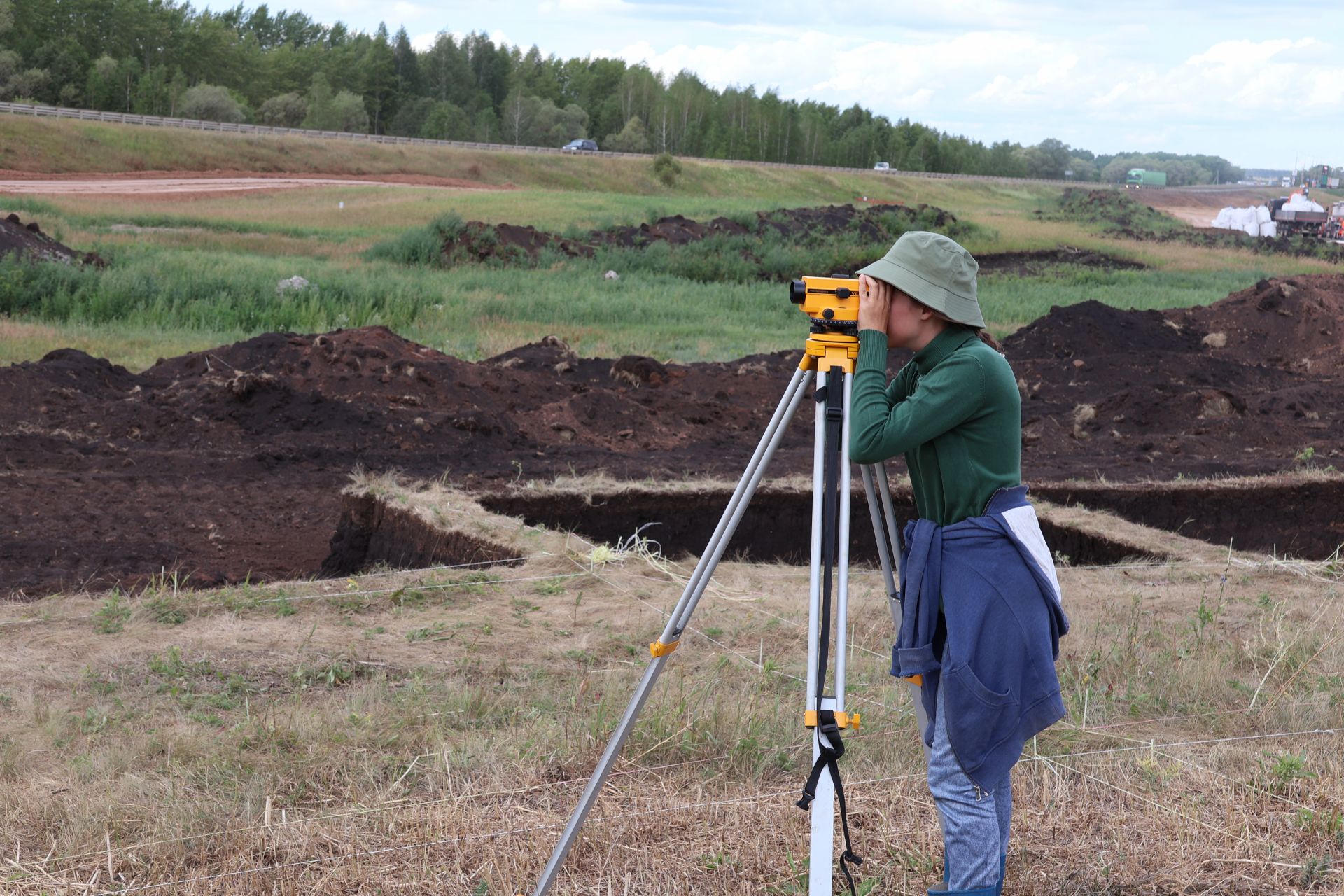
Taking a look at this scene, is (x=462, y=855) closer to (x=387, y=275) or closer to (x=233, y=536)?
(x=233, y=536)

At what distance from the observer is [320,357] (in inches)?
502

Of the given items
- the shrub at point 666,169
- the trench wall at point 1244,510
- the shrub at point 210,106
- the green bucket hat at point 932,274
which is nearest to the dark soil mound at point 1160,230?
the shrub at point 666,169

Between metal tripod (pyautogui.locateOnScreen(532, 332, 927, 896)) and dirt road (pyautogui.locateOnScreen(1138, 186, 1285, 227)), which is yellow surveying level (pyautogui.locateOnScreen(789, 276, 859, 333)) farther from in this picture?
dirt road (pyautogui.locateOnScreen(1138, 186, 1285, 227))

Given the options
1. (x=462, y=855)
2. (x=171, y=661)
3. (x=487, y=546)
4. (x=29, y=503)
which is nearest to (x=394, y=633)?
(x=171, y=661)

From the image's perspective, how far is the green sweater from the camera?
9.07 ft

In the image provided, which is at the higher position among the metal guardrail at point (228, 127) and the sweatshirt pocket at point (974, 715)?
the metal guardrail at point (228, 127)

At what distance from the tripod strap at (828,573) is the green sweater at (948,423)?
60 mm

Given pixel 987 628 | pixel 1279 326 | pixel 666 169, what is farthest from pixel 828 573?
pixel 666 169

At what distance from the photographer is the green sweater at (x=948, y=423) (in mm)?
2766

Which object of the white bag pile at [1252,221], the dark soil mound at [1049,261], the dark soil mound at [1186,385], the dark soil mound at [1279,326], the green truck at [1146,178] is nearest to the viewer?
the dark soil mound at [1186,385]

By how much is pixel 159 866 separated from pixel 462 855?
0.82 meters

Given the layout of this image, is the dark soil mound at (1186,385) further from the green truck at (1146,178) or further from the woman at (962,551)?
the green truck at (1146,178)

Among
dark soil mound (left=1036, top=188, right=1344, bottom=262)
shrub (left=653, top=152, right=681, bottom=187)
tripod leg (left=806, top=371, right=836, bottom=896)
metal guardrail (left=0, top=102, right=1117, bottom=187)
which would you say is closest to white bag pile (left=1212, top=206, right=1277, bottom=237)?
dark soil mound (left=1036, top=188, right=1344, bottom=262)

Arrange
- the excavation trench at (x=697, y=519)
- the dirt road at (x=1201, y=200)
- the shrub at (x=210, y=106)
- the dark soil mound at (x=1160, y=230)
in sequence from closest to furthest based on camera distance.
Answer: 1. the excavation trench at (x=697, y=519)
2. the dark soil mound at (x=1160, y=230)
3. the shrub at (x=210, y=106)
4. the dirt road at (x=1201, y=200)
